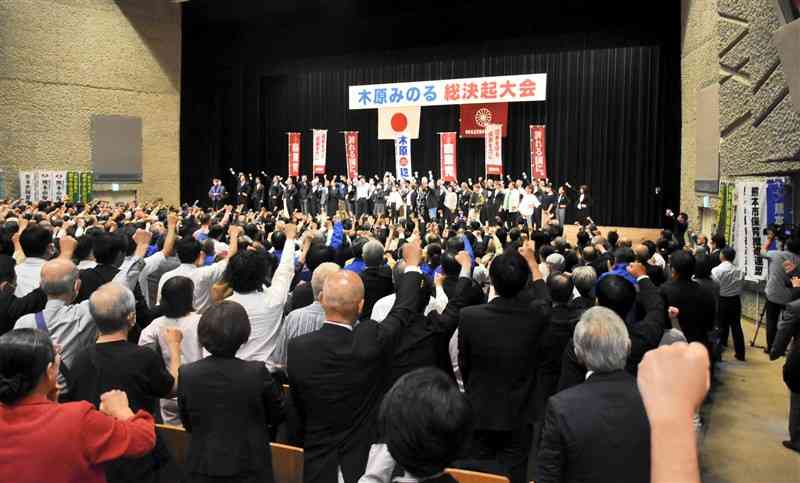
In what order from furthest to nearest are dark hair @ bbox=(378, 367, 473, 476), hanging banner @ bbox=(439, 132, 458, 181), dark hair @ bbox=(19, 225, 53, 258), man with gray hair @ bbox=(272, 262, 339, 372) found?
hanging banner @ bbox=(439, 132, 458, 181)
dark hair @ bbox=(19, 225, 53, 258)
man with gray hair @ bbox=(272, 262, 339, 372)
dark hair @ bbox=(378, 367, 473, 476)

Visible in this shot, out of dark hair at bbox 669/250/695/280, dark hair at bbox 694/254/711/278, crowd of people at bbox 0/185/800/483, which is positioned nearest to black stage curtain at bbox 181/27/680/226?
dark hair at bbox 694/254/711/278

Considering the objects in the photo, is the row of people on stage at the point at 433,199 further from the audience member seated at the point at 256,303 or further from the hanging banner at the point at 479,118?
the audience member seated at the point at 256,303

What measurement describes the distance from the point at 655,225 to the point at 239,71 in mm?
13353

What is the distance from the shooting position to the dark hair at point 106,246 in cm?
404

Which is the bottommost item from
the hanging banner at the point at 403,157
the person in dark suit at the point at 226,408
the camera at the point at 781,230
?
the person in dark suit at the point at 226,408

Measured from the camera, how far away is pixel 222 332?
2287 mm

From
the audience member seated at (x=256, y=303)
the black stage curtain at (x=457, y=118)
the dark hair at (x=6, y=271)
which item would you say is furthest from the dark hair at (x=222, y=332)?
the black stage curtain at (x=457, y=118)

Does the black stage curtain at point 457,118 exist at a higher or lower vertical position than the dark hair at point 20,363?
higher

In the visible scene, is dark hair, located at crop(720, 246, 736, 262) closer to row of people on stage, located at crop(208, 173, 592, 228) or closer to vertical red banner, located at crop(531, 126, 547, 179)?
row of people on stage, located at crop(208, 173, 592, 228)

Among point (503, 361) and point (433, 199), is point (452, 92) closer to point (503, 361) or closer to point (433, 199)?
point (433, 199)

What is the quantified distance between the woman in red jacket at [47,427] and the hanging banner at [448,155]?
1770 centimetres

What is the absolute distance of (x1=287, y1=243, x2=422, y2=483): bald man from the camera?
2.44 m

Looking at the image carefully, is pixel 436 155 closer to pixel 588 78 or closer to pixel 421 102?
pixel 421 102

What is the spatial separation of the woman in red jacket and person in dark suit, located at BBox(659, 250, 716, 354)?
3.74 m
